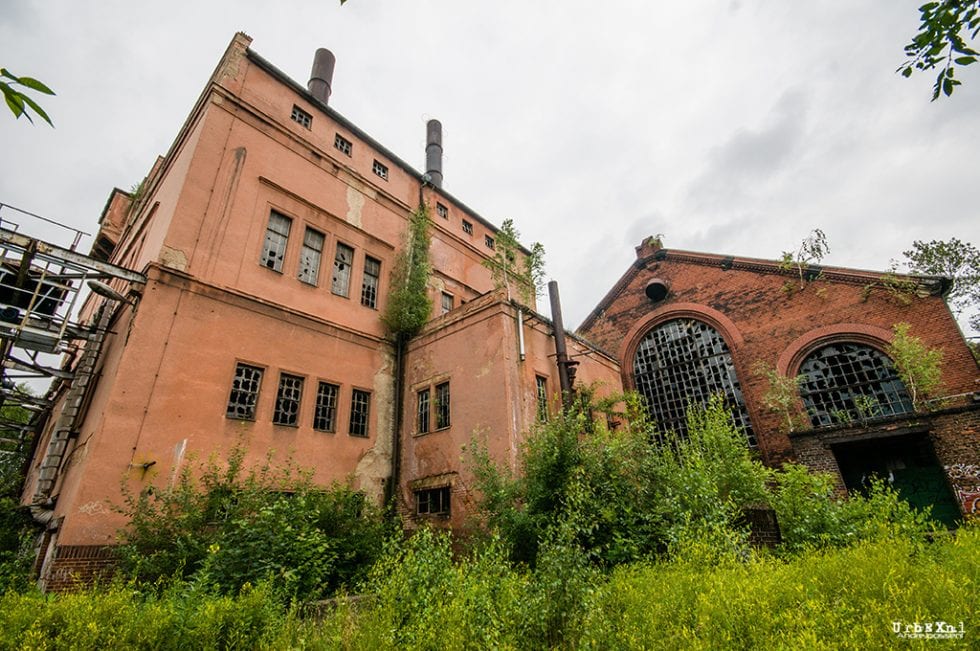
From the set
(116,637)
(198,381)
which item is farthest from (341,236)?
(116,637)

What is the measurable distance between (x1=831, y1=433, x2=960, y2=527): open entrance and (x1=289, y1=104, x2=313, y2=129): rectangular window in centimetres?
2061

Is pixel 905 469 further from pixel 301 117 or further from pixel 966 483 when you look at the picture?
pixel 301 117

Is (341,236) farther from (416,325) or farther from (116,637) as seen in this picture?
(116,637)

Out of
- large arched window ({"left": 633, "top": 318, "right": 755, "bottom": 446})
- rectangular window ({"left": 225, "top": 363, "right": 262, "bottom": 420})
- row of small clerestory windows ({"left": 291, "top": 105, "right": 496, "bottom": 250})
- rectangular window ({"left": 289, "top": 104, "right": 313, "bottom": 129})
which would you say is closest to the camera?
rectangular window ({"left": 225, "top": 363, "right": 262, "bottom": 420})

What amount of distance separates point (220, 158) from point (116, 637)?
1236 cm

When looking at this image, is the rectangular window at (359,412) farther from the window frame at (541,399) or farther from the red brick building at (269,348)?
the window frame at (541,399)

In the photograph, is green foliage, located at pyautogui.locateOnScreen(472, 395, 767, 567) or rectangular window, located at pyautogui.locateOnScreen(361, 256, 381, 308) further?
rectangular window, located at pyautogui.locateOnScreen(361, 256, 381, 308)

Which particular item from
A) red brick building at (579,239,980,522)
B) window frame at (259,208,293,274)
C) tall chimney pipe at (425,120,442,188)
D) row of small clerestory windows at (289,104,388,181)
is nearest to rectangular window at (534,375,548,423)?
red brick building at (579,239,980,522)

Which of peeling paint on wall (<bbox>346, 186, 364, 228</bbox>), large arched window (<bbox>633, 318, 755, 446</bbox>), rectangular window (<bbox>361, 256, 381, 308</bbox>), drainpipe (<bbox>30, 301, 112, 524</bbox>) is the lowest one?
drainpipe (<bbox>30, 301, 112, 524</bbox>)

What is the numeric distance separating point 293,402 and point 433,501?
4672mm

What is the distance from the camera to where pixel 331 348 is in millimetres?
13109

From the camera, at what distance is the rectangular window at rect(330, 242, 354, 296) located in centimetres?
1436

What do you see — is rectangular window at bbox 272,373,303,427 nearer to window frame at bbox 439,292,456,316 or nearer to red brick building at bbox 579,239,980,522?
window frame at bbox 439,292,456,316

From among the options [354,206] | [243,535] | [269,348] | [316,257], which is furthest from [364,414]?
[354,206]
